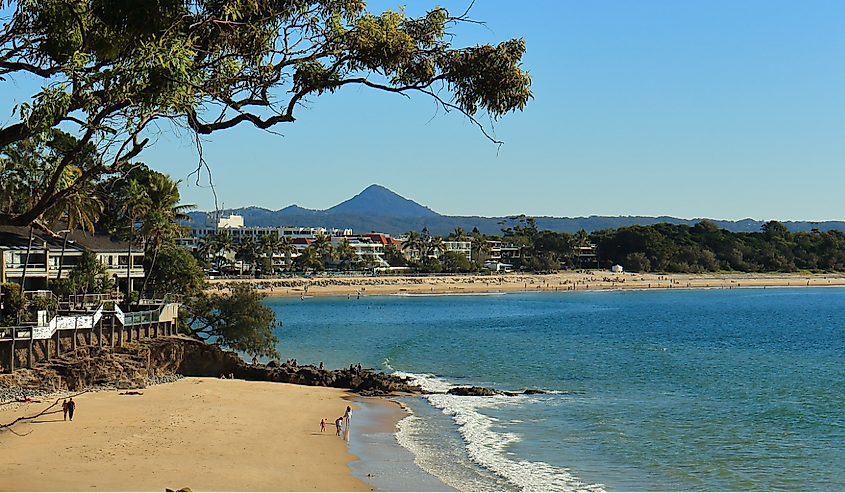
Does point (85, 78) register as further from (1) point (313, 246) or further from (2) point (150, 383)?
(1) point (313, 246)

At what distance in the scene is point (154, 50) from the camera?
566cm

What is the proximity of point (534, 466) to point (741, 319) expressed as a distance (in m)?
64.0

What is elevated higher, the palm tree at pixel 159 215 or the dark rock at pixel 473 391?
the palm tree at pixel 159 215

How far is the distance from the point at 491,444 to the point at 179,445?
846 centimetres

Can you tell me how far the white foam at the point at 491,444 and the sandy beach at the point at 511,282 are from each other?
7191 centimetres

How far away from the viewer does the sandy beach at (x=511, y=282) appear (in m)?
117

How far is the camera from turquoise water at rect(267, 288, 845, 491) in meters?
20.4

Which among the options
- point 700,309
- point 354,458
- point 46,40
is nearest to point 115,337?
point 354,458

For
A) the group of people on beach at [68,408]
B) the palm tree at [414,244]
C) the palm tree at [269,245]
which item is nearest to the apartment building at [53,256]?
the group of people on beach at [68,408]

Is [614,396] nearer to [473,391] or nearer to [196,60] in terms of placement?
[473,391]

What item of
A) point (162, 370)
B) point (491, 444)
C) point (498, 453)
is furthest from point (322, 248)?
point (498, 453)

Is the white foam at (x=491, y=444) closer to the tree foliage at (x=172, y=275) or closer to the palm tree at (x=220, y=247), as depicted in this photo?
the tree foliage at (x=172, y=275)

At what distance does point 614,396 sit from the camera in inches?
1265

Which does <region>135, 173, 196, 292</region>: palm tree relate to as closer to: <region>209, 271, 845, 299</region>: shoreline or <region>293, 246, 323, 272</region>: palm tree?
<region>209, 271, 845, 299</region>: shoreline
